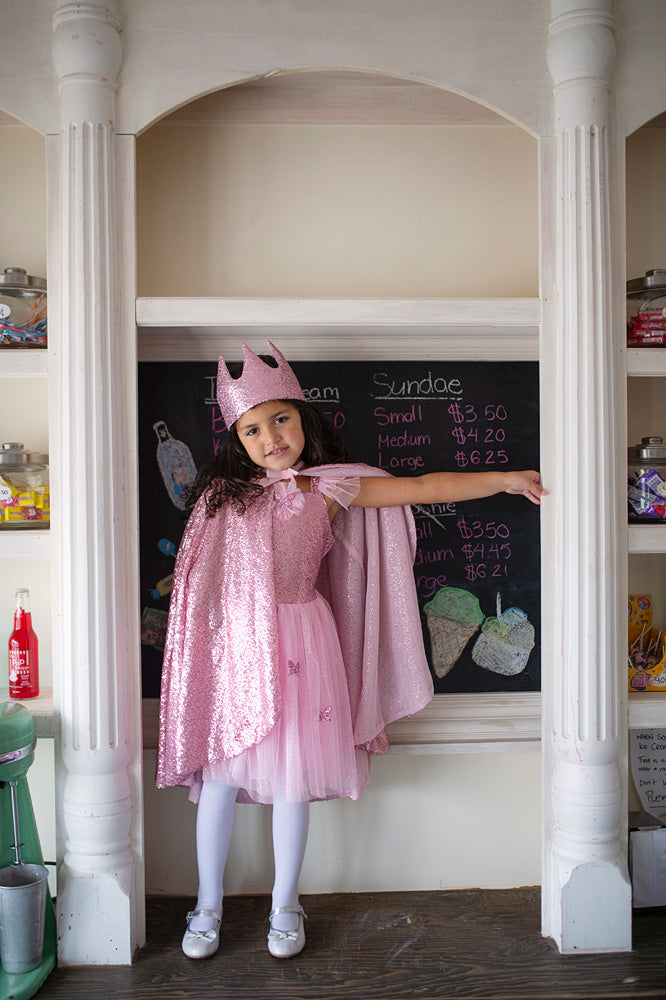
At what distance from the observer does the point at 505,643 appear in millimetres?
2430

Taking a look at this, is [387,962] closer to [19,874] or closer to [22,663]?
[19,874]

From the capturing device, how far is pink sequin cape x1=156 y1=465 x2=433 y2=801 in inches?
78.4

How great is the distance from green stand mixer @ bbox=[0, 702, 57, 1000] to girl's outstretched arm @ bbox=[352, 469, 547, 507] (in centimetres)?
106

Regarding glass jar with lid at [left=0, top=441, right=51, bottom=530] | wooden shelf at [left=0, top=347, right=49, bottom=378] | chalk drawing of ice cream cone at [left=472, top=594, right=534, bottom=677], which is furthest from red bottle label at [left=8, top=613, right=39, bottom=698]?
chalk drawing of ice cream cone at [left=472, top=594, right=534, bottom=677]

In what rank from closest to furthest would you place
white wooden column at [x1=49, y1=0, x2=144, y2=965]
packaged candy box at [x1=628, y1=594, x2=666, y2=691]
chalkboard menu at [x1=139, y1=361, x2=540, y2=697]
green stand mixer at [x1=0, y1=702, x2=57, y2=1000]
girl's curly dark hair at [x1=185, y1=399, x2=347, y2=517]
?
green stand mixer at [x1=0, y1=702, x2=57, y2=1000] → white wooden column at [x1=49, y1=0, x2=144, y2=965] → girl's curly dark hair at [x1=185, y1=399, x2=347, y2=517] → packaged candy box at [x1=628, y1=594, x2=666, y2=691] → chalkboard menu at [x1=139, y1=361, x2=540, y2=697]

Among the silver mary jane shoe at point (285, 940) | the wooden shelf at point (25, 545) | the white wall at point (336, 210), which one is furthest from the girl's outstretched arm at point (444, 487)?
the silver mary jane shoe at point (285, 940)

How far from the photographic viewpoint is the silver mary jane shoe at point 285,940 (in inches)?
79.0

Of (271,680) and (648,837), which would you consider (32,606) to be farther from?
(648,837)

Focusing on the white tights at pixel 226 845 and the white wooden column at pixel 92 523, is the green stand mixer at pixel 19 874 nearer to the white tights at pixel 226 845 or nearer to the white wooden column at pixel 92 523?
the white wooden column at pixel 92 523

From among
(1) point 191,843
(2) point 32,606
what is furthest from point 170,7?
(1) point 191,843

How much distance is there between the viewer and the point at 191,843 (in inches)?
93.8

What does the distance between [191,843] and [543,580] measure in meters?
1.36

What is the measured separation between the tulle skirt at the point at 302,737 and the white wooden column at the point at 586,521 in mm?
611

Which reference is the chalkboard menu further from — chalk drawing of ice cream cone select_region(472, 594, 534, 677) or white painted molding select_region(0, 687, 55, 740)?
white painted molding select_region(0, 687, 55, 740)
